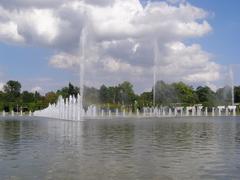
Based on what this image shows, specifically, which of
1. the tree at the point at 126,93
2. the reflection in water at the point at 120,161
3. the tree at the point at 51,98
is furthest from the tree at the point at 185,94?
the reflection in water at the point at 120,161

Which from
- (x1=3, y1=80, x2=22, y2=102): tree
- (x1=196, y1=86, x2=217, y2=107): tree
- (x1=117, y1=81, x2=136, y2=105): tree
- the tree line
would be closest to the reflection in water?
the tree line

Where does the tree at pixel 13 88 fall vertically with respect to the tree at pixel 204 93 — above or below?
above

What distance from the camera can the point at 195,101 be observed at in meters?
153

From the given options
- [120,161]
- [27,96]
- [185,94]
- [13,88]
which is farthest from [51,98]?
[120,161]

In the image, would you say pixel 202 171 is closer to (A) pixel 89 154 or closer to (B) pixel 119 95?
(A) pixel 89 154

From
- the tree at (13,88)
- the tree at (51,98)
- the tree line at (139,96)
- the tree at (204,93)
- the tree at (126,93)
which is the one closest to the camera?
the tree line at (139,96)

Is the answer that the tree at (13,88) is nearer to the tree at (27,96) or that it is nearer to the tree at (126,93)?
the tree at (27,96)

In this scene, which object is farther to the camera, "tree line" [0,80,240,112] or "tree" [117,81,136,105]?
"tree" [117,81,136,105]

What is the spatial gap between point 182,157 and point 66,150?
202 inches

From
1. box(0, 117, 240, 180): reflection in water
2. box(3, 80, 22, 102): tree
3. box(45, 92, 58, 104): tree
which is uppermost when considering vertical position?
box(3, 80, 22, 102): tree

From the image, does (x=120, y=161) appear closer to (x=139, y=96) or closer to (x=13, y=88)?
(x=139, y=96)

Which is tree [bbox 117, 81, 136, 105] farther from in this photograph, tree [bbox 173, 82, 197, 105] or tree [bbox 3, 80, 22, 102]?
tree [bbox 3, 80, 22, 102]

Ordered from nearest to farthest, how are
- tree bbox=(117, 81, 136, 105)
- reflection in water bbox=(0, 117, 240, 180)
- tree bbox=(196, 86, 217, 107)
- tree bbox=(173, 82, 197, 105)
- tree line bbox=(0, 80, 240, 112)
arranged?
reflection in water bbox=(0, 117, 240, 180)
tree line bbox=(0, 80, 240, 112)
tree bbox=(173, 82, 197, 105)
tree bbox=(117, 81, 136, 105)
tree bbox=(196, 86, 217, 107)

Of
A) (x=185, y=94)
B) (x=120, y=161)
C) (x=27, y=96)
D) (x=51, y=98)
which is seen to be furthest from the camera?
(x=27, y=96)
